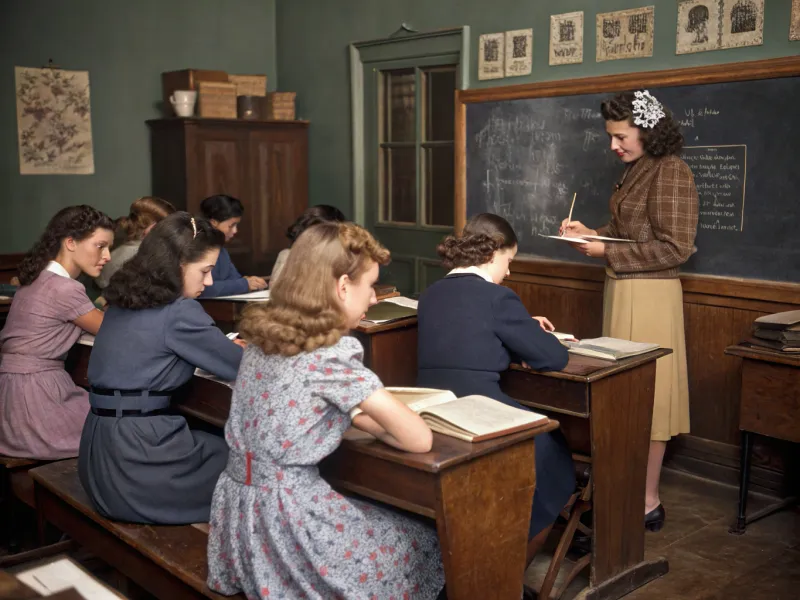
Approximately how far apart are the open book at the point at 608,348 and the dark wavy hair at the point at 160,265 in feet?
4.36

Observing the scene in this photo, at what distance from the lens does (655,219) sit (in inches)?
154

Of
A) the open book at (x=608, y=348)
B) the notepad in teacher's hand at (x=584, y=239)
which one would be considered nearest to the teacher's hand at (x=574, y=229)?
the notepad in teacher's hand at (x=584, y=239)

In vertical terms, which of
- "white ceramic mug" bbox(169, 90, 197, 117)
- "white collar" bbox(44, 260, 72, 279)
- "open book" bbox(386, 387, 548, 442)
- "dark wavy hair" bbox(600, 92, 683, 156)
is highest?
"white ceramic mug" bbox(169, 90, 197, 117)

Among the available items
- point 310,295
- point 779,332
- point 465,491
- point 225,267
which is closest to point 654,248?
point 779,332

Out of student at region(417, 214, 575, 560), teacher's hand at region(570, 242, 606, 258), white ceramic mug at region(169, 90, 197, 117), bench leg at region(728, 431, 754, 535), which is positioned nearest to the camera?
student at region(417, 214, 575, 560)

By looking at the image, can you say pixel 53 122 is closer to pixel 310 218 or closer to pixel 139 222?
pixel 139 222

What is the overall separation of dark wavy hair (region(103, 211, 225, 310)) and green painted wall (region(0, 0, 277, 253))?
12.1ft

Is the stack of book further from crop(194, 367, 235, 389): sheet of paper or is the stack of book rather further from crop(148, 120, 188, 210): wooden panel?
→ crop(148, 120, 188, 210): wooden panel

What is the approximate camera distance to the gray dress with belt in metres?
2.85

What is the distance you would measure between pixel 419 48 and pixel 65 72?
96.9 inches

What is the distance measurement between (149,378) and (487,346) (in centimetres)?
110

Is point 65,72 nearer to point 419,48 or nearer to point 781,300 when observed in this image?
point 419,48

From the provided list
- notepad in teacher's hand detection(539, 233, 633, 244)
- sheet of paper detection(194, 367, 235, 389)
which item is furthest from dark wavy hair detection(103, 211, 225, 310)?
notepad in teacher's hand detection(539, 233, 633, 244)

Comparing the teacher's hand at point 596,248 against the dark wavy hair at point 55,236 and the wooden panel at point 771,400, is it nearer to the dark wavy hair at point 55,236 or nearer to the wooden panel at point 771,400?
the wooden panel at point 771,400
